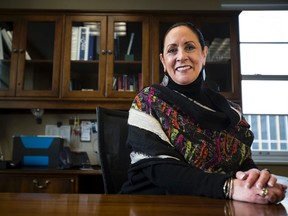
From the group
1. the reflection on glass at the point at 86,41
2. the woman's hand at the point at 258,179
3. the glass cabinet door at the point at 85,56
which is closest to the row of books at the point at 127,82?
the glass cabinet door at the point at 85,56

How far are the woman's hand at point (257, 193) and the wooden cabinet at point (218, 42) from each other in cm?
163

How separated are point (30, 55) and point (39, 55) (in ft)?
0.27

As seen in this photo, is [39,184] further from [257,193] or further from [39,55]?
[257,193]

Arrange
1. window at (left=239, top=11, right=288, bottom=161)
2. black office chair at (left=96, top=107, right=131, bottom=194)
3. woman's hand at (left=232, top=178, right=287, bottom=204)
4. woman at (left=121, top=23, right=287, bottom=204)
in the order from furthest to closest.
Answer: window at (left=239, top=11, right=288, bottom=161)
black office chair at (left=96, top=107, right=131, bottom=194)
woman at (left=121, top=23, right=287, bottom=204)
woman's hand at (left=232, top=178, right=287, bottom=204)

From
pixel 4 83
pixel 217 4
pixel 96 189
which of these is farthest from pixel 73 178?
pixel 217 4

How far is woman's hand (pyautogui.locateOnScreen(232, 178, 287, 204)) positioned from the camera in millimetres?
667

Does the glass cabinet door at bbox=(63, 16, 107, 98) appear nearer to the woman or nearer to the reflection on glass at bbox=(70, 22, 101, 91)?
the reflection on glass at bbox=(70, 22, 101, 91)

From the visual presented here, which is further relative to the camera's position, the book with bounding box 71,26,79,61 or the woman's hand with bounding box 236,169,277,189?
the book with bounding box 71,26,79,61

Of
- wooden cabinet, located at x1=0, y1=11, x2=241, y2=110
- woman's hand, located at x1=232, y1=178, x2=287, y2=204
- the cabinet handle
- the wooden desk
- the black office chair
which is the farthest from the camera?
wooden cabinet, located at x1=0, y1=11, x2=241, y2=110

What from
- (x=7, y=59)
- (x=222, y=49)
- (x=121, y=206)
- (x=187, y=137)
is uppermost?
(x=222, y=49)

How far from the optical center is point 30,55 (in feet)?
7.72

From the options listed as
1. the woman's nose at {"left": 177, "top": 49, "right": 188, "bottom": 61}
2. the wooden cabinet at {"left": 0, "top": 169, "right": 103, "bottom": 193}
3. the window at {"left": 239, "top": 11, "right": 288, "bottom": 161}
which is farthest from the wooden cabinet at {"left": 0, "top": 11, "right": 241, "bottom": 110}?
the woman's nose at {"left": 177, "top": 49, "right": 188, "bottom": 61}

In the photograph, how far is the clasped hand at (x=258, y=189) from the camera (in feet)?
2.20

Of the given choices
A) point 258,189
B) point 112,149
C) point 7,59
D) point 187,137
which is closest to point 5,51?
point 7,59
